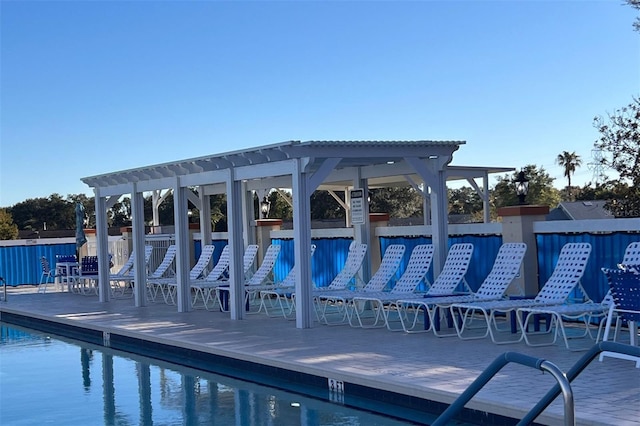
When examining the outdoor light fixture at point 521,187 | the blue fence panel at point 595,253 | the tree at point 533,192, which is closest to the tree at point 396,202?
the tree at point 533,192

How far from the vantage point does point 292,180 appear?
11.8 meters

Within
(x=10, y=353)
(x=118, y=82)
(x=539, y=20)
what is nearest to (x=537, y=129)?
(x=539, y=20)

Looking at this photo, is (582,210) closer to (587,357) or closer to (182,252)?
(182,252)

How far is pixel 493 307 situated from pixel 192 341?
12.4 ft

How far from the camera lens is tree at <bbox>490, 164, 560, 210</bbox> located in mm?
54000

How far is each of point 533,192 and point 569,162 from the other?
40.2ft

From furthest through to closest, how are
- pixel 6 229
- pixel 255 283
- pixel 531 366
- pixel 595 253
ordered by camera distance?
pixel 6 229, pixel 255 283, pixel 595 253, pixel 531 366

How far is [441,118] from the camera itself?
3647cm

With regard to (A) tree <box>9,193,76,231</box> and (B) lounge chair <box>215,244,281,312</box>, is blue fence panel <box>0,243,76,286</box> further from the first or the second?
(A) tree <box>9,193,76,231</box>

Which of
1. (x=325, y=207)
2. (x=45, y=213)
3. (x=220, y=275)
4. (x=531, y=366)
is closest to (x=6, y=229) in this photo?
(x=45, y=213)

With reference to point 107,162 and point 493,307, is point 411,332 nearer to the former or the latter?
point 493,307

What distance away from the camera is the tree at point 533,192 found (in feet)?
177

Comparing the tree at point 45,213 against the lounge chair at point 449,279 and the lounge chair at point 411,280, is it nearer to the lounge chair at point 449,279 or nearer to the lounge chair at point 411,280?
the lounge chair at point 411,280

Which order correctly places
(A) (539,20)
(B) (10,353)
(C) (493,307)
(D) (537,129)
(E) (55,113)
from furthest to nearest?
1. (D) (537,129)
2. (E) (55,113)
3. (A) (539,20)
4. (B) (10,353)
5. (C) (493,307)
